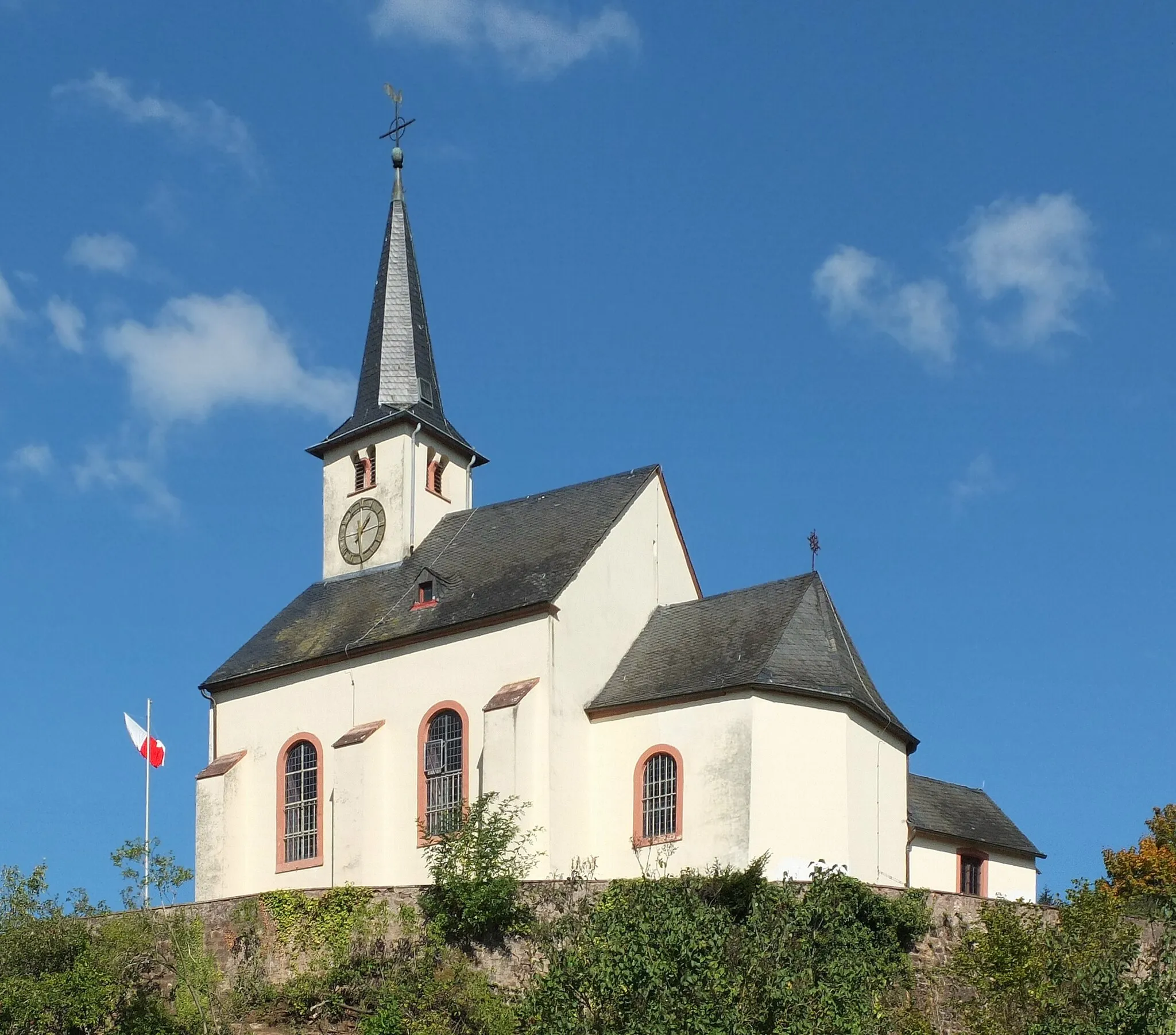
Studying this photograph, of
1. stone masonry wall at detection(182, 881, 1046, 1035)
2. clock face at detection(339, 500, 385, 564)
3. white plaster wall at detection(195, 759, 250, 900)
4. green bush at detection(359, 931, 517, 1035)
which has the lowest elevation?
green bush at detection(359, 931, 517, 1035)

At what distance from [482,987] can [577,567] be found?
456 inches

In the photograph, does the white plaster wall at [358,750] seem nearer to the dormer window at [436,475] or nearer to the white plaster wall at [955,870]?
the dormer window at [436,475]

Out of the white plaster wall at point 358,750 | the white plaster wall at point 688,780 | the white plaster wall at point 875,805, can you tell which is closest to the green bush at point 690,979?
the white plaster wall at point 688,780

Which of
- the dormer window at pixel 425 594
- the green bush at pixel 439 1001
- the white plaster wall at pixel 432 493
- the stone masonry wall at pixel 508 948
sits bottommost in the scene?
the green bush at pixel 439 1001

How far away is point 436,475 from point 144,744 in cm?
1091

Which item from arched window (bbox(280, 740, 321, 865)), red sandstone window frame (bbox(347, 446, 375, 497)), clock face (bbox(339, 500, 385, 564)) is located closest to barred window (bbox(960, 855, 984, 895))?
arched window (bbox(280, 740, 321, 865))

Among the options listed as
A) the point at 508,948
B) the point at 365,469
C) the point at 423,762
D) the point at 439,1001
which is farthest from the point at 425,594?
the point at 439,1001

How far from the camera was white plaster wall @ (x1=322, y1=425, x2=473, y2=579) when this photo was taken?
52.7m

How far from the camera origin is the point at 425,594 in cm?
4894

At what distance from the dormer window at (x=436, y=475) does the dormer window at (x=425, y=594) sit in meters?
5.10

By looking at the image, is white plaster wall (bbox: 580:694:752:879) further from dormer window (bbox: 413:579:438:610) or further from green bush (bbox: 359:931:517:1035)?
green bush (bbox: 359:931:517:1035)

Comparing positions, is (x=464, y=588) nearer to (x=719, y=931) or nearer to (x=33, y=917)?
(x=33, y=917)

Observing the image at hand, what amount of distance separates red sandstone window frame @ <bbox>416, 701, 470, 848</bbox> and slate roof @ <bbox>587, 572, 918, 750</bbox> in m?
3.08

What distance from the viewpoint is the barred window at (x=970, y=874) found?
51.2 meters
